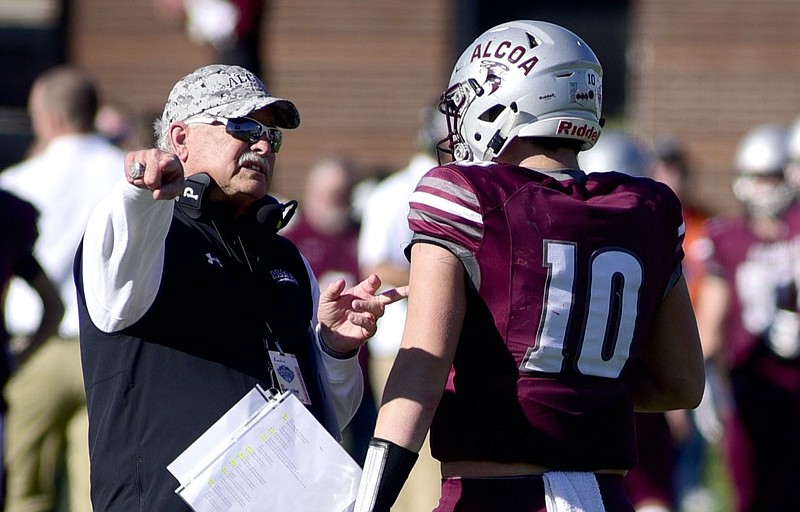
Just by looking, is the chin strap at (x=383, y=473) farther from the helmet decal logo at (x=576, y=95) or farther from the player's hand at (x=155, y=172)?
the helmet decal logo at (x=576, y=95)

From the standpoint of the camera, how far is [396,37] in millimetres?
11414

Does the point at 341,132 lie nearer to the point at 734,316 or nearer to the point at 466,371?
the point at 734,316

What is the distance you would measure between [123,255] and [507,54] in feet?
3.21

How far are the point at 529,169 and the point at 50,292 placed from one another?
3041mm

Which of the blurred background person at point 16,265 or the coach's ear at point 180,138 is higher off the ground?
the coach's ear at point 180,138

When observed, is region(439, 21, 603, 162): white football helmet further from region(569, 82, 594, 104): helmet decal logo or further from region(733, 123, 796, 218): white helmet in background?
region(733, 123, 796, 218): white helmet in background

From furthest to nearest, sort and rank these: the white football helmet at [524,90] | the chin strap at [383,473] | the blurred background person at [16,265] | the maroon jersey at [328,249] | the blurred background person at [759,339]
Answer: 1. the maroon jersey at [328,249]
2. the blurred background person at [759,339]
3. the blurred background person at [16,265]
4. the white football helmet at [524,90]
5. the chin strap at [383,473]

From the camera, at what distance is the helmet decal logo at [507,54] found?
314cm

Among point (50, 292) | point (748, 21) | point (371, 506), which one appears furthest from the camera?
point (748, 21)

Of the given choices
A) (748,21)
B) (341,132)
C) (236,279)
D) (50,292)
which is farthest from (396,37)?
(236,279)

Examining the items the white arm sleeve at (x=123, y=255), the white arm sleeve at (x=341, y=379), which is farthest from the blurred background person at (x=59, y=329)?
the white arm sleeve at (x=123, y=255)

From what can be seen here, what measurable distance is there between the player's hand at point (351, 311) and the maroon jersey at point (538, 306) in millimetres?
330

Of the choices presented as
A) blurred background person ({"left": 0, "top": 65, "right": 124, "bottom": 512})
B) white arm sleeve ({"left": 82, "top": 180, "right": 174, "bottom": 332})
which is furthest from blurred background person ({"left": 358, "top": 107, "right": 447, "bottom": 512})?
white arm sleeve ({"left": 82, "top": 180, "right": 174, "bottom": 332})

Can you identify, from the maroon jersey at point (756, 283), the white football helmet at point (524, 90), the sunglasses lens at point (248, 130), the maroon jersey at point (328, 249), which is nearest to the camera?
the white football helmet at point (524, 90)
